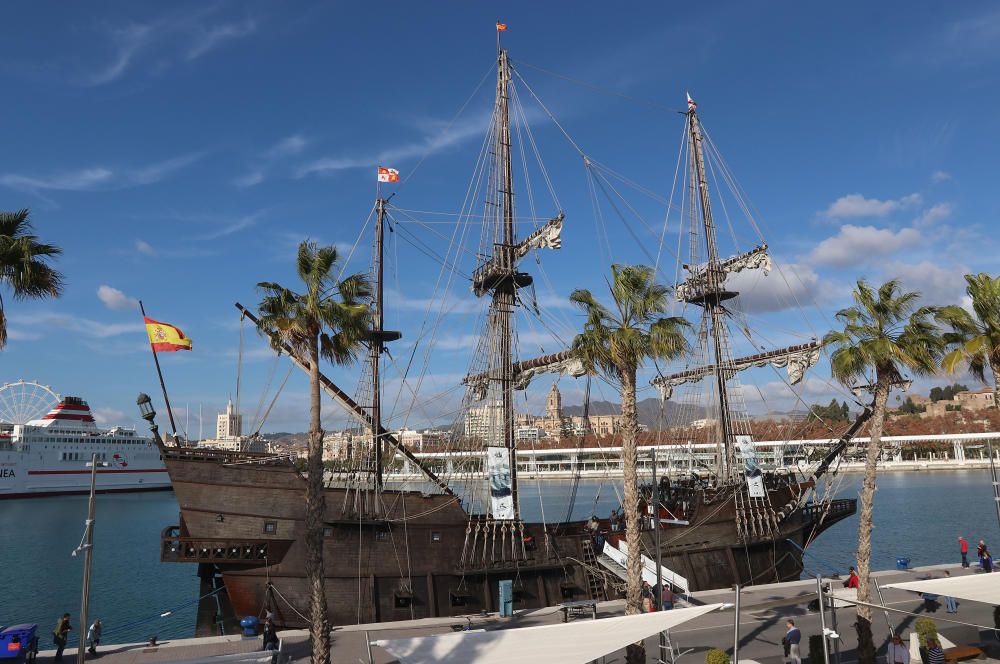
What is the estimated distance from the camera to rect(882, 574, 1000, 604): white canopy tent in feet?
41.0

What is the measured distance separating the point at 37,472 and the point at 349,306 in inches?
4235

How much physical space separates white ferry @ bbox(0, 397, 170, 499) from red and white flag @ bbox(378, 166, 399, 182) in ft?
260

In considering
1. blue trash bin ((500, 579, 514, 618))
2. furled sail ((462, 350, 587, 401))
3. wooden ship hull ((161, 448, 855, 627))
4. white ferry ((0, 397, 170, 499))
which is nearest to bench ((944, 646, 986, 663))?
wooden ship hull ((161, 448, 855, 627))

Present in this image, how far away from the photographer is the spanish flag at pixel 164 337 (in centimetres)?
2280

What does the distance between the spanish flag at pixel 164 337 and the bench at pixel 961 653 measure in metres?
24.3

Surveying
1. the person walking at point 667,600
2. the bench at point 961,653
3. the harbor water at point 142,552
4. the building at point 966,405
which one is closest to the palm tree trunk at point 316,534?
the harbor water at point 142,552

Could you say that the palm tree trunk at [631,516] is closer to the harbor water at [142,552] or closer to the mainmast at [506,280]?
the harbor water at [142,552]

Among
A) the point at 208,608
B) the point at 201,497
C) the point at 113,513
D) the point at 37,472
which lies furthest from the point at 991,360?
the point at 37,472

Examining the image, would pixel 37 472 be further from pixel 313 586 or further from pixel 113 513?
pixel 313 586

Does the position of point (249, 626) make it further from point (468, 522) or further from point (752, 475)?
point (752, 475)

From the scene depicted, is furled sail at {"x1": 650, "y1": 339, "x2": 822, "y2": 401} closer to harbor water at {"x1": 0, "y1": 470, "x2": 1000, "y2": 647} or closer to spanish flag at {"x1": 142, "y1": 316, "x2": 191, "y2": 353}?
harbor water at {"x1": 0, "y1": 470, "x2": 1000, "y2": 647}

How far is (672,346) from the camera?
53.1 ft

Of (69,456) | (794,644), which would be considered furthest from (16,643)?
(69,456)

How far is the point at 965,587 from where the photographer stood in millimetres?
12945
